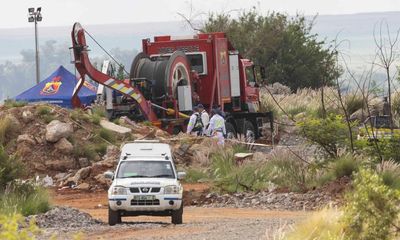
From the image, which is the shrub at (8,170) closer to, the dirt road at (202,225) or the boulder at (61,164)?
the dirt road at (202,225)

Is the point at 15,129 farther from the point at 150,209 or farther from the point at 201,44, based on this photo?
the point at 150,209

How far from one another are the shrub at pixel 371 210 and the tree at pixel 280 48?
50.2 metres

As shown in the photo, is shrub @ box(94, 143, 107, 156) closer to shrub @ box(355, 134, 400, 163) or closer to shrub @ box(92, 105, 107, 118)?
shrub @ box(92, 105, 107, 118)

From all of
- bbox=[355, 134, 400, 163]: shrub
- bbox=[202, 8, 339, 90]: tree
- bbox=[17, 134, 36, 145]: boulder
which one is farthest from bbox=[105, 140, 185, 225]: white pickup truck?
bbox=[202, 8, 339, 90]: tree

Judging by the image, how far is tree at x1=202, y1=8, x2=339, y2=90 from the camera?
61.2 meters

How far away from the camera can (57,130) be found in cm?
2931

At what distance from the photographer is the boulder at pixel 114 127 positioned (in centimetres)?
3125

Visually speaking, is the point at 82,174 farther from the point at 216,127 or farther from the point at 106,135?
the point at 216,127

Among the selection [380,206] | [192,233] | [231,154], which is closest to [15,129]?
[231,154]

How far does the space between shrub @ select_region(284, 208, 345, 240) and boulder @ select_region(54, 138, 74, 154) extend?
16549 mm

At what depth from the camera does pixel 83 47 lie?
32406 mm

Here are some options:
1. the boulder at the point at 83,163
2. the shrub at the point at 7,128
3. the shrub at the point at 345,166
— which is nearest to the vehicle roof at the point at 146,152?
the shrub at the point at 345,166

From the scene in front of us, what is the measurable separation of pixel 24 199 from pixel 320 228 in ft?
29.8

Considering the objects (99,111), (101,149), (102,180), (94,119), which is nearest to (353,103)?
(99,111)
